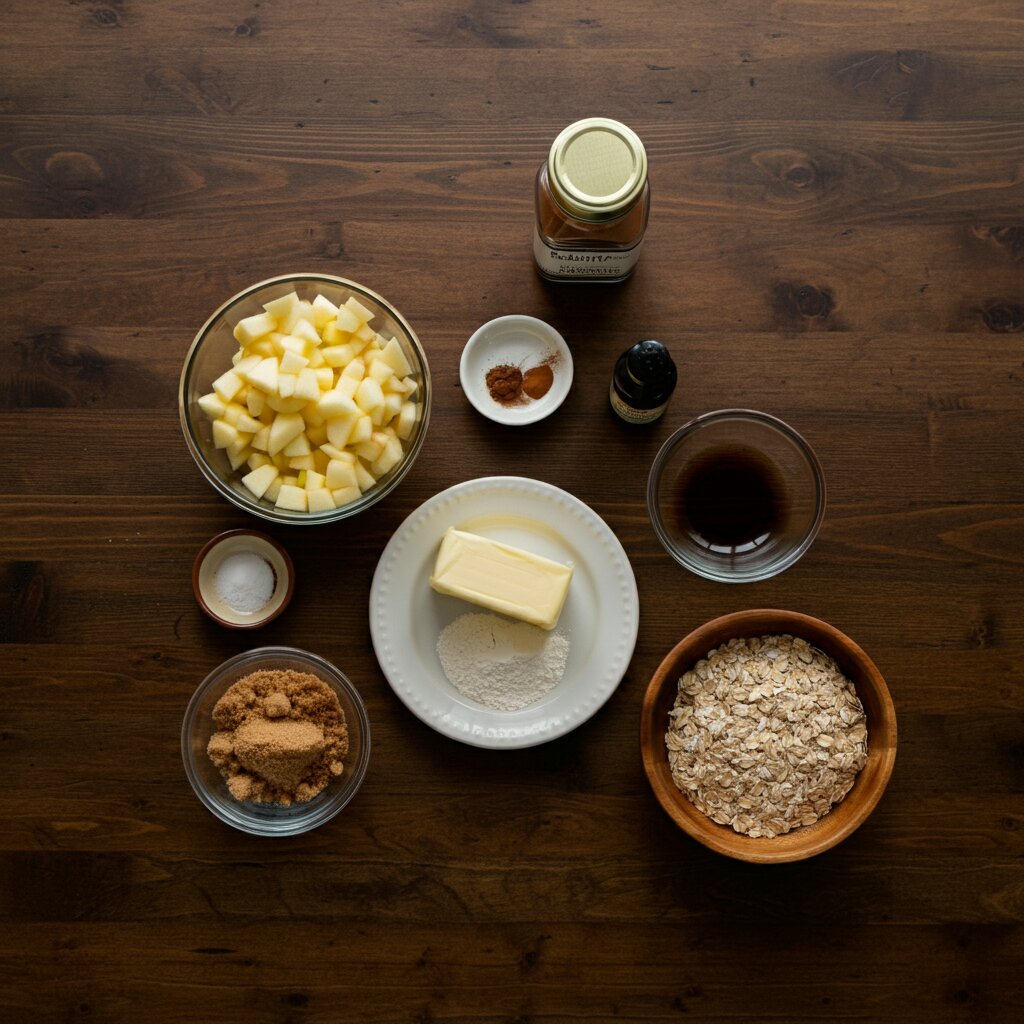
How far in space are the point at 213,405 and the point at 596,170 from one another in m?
0.76

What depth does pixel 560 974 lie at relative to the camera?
1602 millimetres

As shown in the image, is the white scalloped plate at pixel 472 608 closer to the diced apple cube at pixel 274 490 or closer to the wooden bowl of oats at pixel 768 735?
the wooden bowl of oats at pixel 768 735

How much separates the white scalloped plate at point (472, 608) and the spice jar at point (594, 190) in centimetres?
45

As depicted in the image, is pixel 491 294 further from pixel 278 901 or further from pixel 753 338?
pixel 278 901

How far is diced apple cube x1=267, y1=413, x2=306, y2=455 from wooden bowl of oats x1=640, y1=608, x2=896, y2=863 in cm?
78

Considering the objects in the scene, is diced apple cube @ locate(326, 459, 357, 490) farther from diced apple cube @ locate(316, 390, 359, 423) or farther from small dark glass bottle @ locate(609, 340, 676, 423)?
small dark glass bottle @ locate(609, 340, 676, 423)

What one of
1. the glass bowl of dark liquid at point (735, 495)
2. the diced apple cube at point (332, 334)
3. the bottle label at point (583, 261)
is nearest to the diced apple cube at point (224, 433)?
the diced apple cube at point (332, 334)

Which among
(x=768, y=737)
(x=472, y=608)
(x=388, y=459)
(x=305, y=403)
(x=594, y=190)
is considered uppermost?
(x=594, y=190)

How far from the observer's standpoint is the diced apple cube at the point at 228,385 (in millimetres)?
1422

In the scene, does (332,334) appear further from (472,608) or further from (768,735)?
(768,735)

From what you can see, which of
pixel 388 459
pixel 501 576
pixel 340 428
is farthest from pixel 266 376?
pixel 501 576

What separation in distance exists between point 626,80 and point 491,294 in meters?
0.50

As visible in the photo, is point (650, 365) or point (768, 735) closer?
point (650, 365)

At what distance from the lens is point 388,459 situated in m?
1.46
